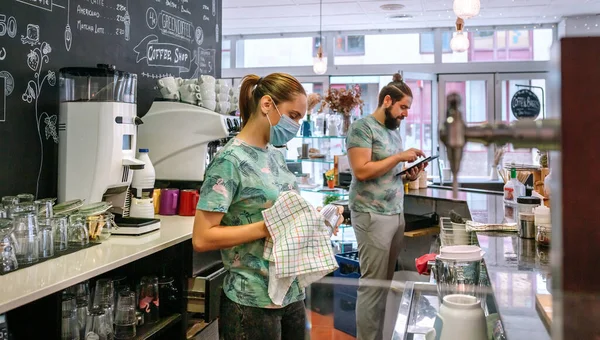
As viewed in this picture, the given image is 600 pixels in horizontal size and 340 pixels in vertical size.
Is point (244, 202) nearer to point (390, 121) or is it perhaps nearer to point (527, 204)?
point (527, 204)

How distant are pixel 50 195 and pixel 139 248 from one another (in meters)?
0.72

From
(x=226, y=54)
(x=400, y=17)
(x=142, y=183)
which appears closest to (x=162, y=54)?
(x=142, y=183)

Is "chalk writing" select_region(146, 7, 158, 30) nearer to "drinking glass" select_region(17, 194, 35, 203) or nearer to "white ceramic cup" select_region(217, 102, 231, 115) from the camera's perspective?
"white ceramic cup" select_region(217, 102, 231, 115)

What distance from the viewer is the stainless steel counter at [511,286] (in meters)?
1.12

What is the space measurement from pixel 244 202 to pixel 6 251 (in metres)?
0.82

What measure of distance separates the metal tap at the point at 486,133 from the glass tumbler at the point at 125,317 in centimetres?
208

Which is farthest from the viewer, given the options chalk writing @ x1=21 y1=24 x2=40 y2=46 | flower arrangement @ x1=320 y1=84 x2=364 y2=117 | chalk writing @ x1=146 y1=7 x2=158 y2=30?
flower arrangement @ x1=320 y1=84 x2=364 y2=117

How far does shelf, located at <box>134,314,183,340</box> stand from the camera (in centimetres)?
235

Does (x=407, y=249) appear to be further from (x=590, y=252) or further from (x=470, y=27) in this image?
(x=470, y=27)

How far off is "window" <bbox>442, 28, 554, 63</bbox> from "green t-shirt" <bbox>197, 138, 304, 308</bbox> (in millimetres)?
7196

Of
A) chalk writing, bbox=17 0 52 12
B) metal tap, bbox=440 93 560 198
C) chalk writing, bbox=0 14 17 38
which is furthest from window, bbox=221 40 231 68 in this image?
metal tap, bbox=440 93 560 198

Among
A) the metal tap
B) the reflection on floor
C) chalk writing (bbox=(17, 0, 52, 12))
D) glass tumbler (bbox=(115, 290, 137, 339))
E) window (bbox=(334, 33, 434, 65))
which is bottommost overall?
the reflection on floor

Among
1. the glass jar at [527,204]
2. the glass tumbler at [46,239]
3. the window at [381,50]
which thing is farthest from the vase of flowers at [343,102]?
the window at [381,50]

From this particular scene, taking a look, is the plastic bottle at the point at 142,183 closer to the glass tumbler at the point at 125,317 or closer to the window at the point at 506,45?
the glass tumbler at the point at 125,317
